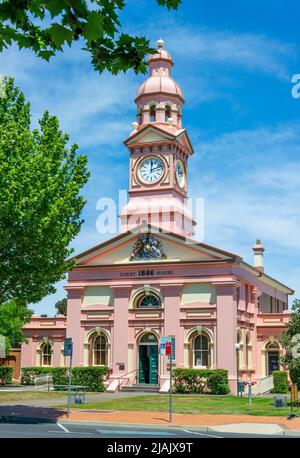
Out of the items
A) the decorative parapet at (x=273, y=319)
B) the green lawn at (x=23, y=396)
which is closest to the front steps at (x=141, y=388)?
the green lawn at (x=23, y=396)

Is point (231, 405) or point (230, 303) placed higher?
point (230, 303)

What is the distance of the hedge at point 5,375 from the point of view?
4808cm

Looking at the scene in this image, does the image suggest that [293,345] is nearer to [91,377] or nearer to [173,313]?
[173,313]

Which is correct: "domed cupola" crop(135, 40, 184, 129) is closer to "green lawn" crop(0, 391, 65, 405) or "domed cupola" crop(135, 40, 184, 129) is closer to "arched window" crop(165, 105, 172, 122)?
"arched window" crop(165, 105, 172, 122)

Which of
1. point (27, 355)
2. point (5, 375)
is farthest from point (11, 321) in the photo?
point (27, 355)

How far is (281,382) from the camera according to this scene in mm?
39656

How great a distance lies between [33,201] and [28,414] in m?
8.20

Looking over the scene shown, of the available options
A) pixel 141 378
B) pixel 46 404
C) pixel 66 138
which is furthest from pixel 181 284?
pixel 66 138

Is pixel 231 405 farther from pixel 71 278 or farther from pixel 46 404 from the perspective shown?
pixel 71 278

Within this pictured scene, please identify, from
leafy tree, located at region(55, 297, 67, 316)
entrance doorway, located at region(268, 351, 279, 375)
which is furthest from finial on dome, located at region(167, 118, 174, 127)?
leafy tree, located at region(55, 297, 67, 316)

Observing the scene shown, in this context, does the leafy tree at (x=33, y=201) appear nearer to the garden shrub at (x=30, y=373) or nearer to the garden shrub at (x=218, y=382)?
the garden shrub at (x=218, y=382)

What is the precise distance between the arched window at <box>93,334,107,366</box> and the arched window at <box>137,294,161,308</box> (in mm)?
3619

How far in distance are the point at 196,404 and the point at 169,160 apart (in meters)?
21.1

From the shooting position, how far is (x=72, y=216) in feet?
82.8
